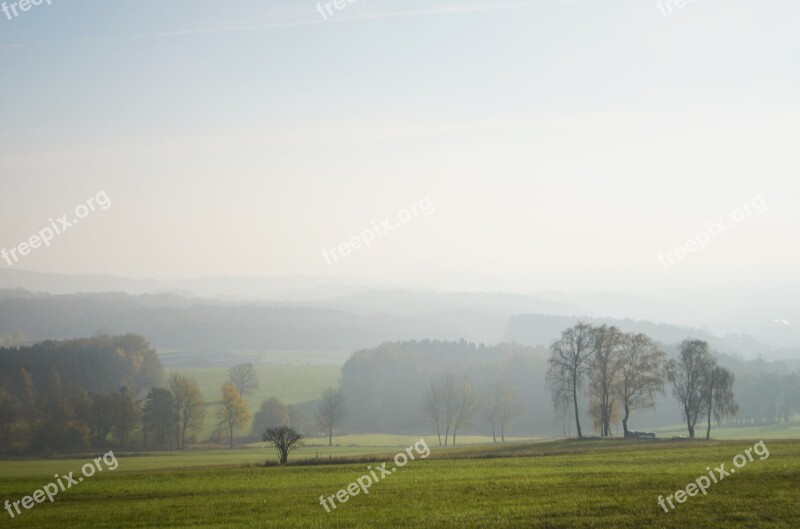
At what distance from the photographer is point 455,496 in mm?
33375

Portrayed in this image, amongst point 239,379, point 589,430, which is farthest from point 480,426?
point 239,379

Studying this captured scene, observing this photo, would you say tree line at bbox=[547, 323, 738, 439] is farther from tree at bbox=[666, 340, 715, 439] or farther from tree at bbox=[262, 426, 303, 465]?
tree at bbox=[262, 426, 303, 465]

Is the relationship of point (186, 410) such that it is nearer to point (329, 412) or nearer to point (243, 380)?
point (329, 412)

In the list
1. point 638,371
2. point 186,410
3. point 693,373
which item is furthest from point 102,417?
point 693,373

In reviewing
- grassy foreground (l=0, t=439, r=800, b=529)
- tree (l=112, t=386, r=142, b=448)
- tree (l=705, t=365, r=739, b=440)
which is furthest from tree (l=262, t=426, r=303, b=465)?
tree (l=112, t=386, r=142, b=448)

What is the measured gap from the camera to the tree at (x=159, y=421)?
359ft

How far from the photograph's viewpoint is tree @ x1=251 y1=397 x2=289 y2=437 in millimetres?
124769

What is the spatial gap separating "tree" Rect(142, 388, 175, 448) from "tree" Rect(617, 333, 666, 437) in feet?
248

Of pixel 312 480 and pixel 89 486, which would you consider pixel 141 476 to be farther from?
pixel 312 480

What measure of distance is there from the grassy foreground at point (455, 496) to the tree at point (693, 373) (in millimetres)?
26303

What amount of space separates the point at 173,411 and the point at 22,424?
22.8 metres

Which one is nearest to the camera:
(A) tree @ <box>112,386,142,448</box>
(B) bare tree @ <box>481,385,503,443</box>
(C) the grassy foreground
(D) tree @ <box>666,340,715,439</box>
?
(C) the grassy foreground

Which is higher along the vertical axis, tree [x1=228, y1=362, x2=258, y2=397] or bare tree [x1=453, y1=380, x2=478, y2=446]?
tree [x1=228, y1=362, x2=258, y2=397]

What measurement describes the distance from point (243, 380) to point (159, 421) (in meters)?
44.3
